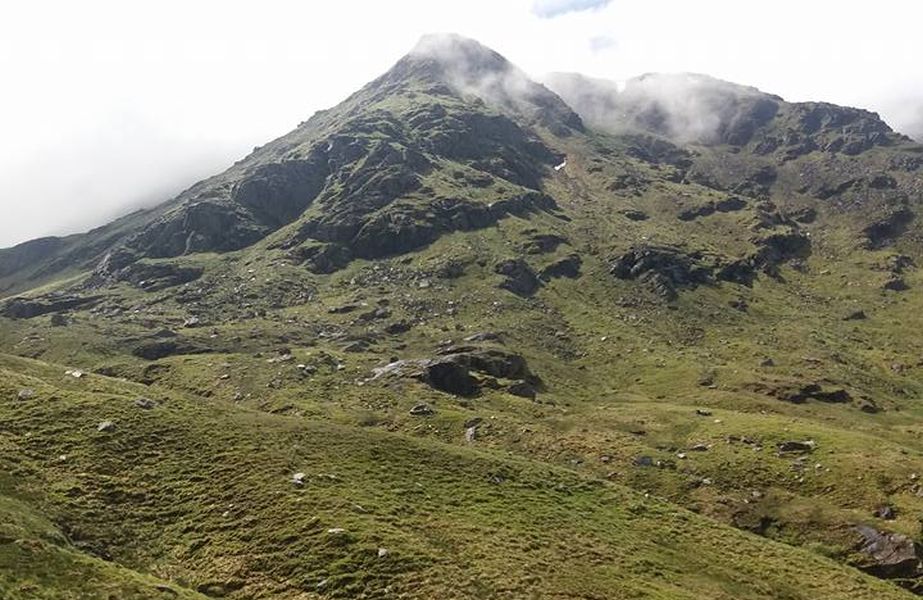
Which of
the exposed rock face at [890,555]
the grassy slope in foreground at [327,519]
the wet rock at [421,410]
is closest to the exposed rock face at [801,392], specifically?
the wet rock at [421,410]

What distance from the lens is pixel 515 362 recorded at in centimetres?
16750

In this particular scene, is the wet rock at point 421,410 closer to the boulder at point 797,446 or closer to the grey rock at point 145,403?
the grey rock at point 145,403

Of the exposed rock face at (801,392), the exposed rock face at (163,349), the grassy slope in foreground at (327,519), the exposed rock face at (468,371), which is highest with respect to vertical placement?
the exposed rock face at (163,349)

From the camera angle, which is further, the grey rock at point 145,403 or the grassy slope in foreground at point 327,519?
the grey rock at point 145,403

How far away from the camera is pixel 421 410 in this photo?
405ft

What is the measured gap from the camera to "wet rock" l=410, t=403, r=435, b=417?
401 ft

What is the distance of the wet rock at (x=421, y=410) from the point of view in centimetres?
12225

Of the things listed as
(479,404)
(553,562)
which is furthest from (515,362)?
(553,562)

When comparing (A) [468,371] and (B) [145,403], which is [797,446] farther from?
(B) [145,403]

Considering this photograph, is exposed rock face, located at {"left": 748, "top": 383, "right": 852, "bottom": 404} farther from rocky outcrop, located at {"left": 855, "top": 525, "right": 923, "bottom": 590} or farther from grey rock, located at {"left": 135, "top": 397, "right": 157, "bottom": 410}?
grey rock, located at {"left": 135, "top": 397, "right": 157, "bottom": 410}

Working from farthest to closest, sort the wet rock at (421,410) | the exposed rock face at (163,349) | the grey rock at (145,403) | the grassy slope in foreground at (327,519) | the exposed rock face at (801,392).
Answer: the exposed rock face at (163,349)
the exposed rock face at (801,392)
the wet rock at (421,410)
the grey rock at (145,403)
the grassy slope in foreground at (327,519)

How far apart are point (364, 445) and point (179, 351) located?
12189 centimetres

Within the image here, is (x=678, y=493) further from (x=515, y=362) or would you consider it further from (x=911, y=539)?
(x=515, y=362)

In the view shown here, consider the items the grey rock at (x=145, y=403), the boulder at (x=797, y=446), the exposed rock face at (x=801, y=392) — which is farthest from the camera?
the exposed rock face at (x=801, y=392)
